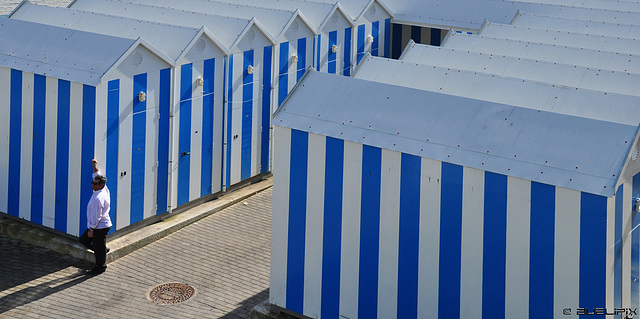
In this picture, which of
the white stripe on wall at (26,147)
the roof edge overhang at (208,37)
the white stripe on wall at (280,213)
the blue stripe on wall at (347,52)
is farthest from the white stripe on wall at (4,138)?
the blue stripe on wall at (347,52)

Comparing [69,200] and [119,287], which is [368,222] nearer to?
[119,287]

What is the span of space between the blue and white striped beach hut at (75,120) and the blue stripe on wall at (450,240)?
15.9 ft

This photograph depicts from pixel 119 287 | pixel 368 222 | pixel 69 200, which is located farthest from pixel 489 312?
pixel 69 200

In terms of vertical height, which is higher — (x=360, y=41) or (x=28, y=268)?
(x=360, y=41)

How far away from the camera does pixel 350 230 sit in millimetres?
8031

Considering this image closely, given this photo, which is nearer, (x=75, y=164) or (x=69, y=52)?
(x=75, y=164)

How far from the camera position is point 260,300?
9547 mm

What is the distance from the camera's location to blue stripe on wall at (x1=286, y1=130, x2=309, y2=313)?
323 inches

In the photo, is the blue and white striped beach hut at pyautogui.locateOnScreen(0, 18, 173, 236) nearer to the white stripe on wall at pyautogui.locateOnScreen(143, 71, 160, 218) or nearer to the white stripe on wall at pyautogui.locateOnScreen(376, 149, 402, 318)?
the white stripe on wall at pyautogui.locateOnScreen(143, 71, 160, 218)

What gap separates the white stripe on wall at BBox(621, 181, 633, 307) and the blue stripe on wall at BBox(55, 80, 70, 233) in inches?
271

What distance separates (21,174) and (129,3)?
4.46 metres

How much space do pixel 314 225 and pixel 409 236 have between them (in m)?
1.06

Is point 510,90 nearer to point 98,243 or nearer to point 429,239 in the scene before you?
point 429,239

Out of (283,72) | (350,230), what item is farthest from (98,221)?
(283,72)
